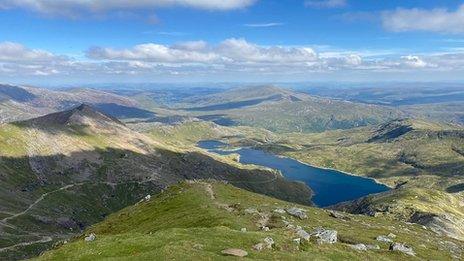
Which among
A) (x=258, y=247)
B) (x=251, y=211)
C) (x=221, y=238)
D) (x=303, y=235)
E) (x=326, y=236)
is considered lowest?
(x=251, y=211)

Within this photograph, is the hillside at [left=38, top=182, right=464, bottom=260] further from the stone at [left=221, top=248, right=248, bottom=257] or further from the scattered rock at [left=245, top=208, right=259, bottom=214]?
the stone at [left=221, top=248, right=248, bottom=257]

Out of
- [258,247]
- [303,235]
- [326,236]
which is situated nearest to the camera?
[258,247]

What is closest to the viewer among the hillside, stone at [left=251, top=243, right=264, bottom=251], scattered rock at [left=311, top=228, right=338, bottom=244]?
the hillside

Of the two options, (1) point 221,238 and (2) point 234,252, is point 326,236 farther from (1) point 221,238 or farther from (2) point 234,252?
(2) point 234,252

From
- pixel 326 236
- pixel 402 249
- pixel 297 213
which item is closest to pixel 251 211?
pixel 297 213

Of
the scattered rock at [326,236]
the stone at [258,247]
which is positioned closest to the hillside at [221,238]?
the scattered rock at [326,236]

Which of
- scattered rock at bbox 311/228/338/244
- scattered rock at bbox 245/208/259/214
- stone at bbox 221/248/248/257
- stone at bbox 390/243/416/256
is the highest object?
stone at bbox 221/248/248/257

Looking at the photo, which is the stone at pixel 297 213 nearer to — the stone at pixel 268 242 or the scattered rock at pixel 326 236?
the scattered rock at pixel 326 236

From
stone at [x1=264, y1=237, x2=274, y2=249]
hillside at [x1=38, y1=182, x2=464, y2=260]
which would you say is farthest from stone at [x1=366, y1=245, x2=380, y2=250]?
stone at [x1=264, y1=237, x2=274, y2=249]
